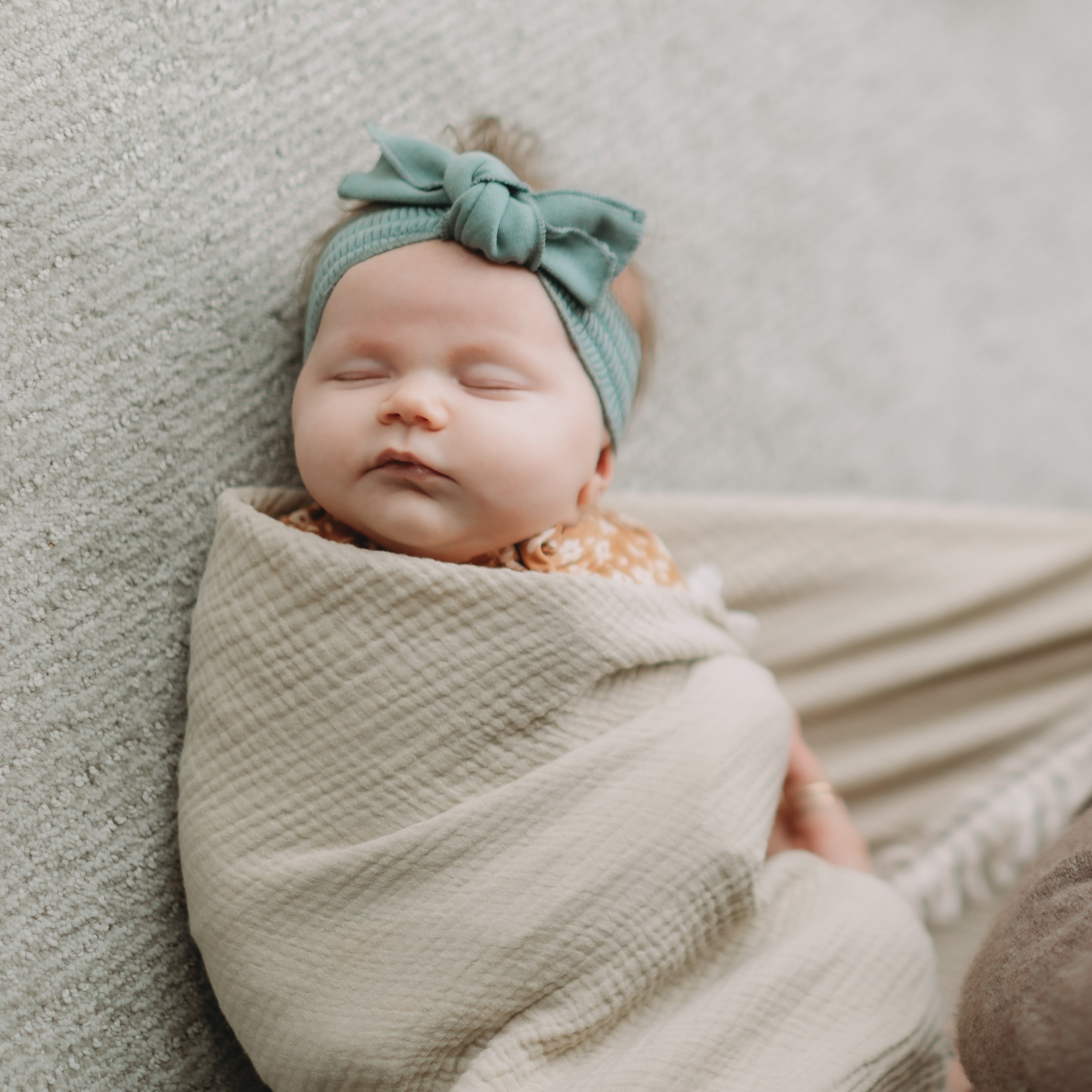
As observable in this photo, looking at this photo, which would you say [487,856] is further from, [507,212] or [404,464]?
Answer: [507,212]

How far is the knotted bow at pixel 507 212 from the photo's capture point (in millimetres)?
766

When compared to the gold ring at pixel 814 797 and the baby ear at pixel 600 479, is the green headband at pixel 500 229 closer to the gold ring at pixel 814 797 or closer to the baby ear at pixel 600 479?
the baby ear at pixel 600 479

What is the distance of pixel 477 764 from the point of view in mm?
761

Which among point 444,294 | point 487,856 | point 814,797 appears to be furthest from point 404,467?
point 814,797

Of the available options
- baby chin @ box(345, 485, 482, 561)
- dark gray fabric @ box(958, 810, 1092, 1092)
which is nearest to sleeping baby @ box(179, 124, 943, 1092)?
baby chin @ box(345, 485, 482, 561)

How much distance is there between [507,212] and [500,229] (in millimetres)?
14

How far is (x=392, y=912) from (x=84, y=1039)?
26cm

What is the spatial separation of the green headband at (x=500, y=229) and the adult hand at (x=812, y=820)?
1.32 ft

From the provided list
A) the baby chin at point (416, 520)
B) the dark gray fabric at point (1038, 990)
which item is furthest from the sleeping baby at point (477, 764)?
the dark gray fabric at point (1038, 990)

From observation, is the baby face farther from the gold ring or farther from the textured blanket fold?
the gold ring

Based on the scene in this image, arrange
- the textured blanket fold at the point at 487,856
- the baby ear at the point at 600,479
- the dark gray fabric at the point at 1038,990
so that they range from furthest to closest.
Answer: the baby ear at the point at 600,479, the textured blanket fold at the point at 487,856, the dark gray fabric at the point at 1038,990

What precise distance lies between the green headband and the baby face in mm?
15

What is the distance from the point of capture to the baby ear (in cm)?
90

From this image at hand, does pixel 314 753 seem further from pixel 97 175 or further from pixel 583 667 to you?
pixel 97 175
